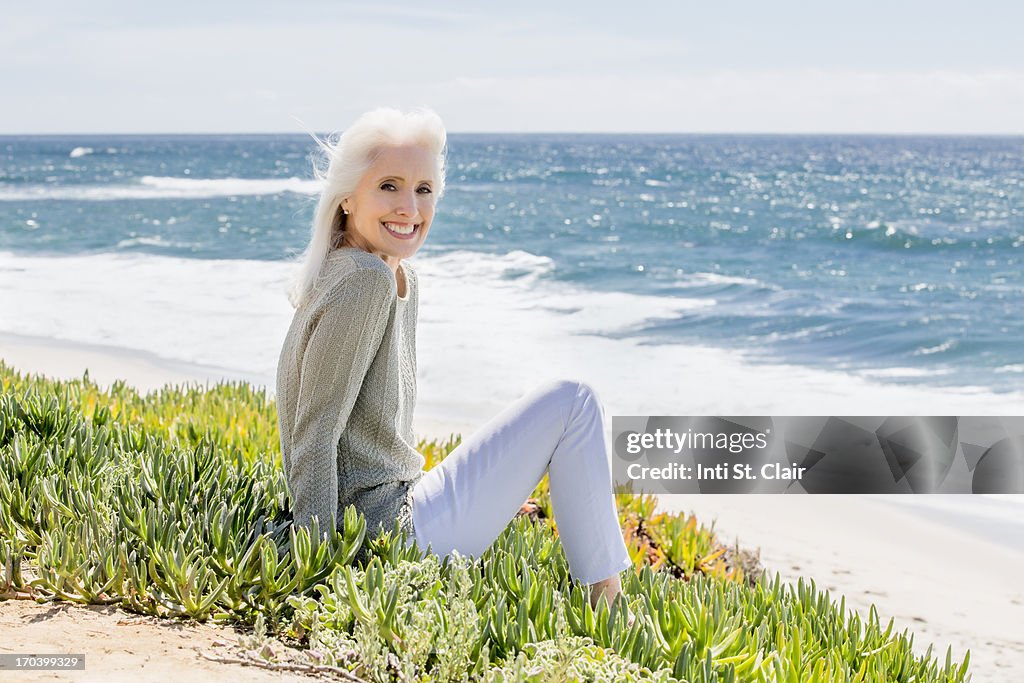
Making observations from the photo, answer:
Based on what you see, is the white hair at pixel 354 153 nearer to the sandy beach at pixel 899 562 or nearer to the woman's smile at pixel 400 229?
the woman's smile at pixel 400 229

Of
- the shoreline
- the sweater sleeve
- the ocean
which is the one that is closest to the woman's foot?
the sweater sleeve

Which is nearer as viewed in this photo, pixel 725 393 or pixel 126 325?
pixel 725 393

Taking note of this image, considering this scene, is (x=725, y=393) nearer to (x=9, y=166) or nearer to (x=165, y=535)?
(x=165, y=535)

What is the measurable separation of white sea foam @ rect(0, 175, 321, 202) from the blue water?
17 cm

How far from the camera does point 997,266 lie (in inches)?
1094

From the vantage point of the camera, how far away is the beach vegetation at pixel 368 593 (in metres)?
2.93

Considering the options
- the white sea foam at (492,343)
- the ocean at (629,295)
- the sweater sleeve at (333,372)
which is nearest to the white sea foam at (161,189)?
the ocean at (629,295)

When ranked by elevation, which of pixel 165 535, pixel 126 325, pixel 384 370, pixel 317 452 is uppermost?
pixel 384 370

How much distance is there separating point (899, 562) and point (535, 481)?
4632 millimetres

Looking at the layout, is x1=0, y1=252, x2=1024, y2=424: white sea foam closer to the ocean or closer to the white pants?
the ocean

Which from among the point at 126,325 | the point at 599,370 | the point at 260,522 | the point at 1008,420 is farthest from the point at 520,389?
the point at 260,522

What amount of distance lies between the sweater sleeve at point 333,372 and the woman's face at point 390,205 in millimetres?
Result: 267

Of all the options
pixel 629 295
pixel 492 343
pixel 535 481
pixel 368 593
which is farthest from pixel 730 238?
pixel 368 593

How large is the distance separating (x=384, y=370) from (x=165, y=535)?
2.65 feet
